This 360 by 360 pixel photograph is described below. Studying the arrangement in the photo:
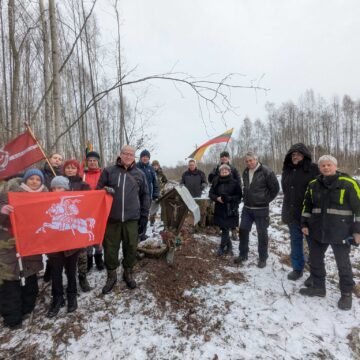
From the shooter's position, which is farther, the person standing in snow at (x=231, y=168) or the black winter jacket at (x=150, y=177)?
the black winter jacket at (x=150, y=177)

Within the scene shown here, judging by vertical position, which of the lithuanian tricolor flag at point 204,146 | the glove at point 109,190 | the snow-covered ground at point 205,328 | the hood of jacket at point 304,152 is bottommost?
the snow-covered ground at point 205,328

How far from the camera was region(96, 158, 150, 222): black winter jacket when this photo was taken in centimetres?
346

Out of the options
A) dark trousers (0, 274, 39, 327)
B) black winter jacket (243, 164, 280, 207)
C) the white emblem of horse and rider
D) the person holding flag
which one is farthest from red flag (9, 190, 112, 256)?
black winter jacket (243, 164, 280, 207)

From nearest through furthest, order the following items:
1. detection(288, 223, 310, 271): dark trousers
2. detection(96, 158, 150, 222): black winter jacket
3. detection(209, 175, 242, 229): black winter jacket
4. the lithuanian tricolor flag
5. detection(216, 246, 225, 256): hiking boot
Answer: detection(96, 158, 150, 222): black winter jacket
detection(288, 223, 310, 271): dark trousers
detection(209, 175, 242, 229): black winter jacket
detection(216, 246, 225, 256): hiking boot
the lithuanian tricolor flag

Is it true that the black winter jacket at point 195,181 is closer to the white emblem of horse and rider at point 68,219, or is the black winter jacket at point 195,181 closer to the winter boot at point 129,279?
the winter boot at point 129,279

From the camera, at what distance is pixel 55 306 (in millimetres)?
3152

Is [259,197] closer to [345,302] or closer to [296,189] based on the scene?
[296,189]

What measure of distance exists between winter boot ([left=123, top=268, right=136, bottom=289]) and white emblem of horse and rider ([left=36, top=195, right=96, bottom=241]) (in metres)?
0.89

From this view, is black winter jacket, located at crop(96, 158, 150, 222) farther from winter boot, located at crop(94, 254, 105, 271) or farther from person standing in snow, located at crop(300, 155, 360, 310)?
person standing in snow, located at crop(300, 155, 360, 310)

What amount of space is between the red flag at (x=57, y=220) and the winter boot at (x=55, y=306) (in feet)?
2.51

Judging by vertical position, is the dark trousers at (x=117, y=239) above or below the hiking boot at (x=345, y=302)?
above

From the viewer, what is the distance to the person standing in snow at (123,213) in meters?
3.48

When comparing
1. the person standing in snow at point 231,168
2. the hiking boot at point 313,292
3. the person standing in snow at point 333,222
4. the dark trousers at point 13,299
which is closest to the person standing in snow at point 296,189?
the person standing in snow at point 333,222

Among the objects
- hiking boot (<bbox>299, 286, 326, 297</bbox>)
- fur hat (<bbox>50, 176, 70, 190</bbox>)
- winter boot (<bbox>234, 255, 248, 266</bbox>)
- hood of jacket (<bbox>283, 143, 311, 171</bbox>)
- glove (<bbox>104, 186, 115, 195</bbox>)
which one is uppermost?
hood of jacket (<bbox>283, 143, 311, 171</bbox>)
